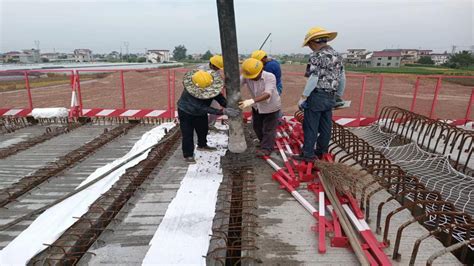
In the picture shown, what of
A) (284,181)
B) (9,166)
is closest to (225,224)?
(284,181)

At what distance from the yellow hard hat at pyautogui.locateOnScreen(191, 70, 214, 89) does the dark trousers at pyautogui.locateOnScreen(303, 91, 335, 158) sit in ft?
4.62

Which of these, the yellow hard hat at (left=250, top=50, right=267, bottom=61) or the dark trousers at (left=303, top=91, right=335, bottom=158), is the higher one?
the yellow hard hat at (left=250, top=50, right=267, bottom=61)

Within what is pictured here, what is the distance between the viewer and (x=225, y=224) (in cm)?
281

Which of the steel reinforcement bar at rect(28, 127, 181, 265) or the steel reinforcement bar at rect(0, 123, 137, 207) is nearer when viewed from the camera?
the steel reinforcement bar at rect(28, 127, 181, 265)

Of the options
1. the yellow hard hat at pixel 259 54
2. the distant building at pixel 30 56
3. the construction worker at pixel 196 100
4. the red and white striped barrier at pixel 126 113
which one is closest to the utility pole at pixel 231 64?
the construction worker at pixel 196 100

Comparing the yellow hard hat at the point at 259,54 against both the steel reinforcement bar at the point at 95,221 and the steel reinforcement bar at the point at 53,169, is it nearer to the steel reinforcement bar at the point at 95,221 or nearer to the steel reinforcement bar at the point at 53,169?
the steel reinforcement bar at the point at 95,221

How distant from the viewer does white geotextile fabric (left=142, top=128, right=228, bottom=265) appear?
2299 mm

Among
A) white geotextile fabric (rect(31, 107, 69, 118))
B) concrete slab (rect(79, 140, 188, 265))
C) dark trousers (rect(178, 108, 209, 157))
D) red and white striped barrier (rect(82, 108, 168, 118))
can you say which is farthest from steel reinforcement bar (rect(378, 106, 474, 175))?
white geotextile fabric (rect(31, 107, 69, 118))

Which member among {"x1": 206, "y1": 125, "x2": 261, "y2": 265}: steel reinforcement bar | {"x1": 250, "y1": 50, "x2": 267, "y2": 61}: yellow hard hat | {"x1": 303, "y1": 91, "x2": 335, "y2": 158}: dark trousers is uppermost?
{"x1": 250, "y1": 50, "x2": 267, "y2": 61}: yellow hard hat

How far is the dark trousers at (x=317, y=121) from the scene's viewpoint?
12.1 ft

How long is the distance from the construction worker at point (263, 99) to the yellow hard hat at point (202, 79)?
0.55 meters

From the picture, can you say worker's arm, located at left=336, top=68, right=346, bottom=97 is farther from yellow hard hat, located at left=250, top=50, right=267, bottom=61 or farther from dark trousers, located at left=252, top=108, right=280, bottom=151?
yellow hard hat, located at left=250, top=50, right=267, bottom=61

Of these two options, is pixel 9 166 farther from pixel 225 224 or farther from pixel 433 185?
pixel 433 185

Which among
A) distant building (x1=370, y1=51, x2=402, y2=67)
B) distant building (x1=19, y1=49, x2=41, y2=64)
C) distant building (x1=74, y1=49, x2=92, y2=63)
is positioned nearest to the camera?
distant building (x1=370, y1=51, x2=402, y2=67)
